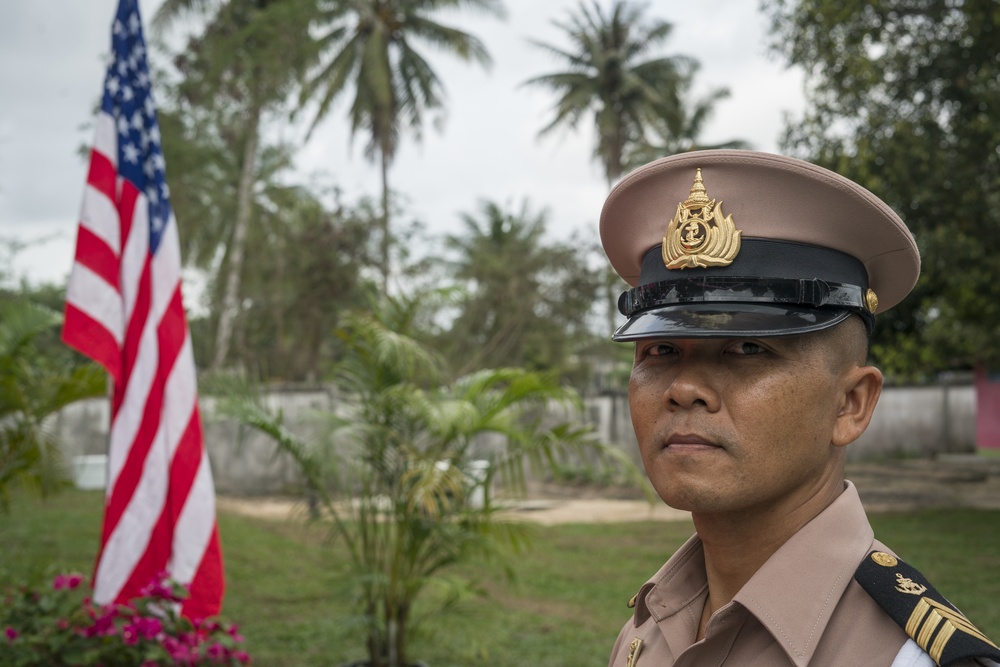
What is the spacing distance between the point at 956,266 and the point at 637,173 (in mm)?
8664

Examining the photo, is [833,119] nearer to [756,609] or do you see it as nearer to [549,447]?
[549,447]

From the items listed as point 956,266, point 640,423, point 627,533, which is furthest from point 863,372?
point 627,533

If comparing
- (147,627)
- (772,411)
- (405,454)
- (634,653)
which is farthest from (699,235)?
(405,454)

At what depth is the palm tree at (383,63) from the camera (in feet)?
67.1

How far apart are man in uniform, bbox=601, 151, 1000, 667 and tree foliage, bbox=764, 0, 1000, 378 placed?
26.9ft

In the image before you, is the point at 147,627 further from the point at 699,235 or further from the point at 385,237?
the point at 385,237

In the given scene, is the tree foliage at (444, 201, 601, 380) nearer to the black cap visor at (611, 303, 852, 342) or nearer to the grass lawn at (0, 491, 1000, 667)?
the grass lawn at (0, 491, 1000, 667)

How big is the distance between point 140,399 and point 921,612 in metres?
4.01

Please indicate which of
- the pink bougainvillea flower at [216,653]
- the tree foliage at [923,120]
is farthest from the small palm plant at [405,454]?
the tree foliage at [923,120]

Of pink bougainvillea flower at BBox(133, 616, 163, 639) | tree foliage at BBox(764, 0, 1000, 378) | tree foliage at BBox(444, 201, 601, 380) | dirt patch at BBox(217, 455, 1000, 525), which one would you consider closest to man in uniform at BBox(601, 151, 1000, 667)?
pink bougainvillea flower at BBox(133, 616, 163, 639)

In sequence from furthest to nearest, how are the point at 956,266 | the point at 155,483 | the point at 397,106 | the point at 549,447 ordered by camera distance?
1. the point at 397,106
2. the point at 956,266
3. the point at 549,447
4. the point at 155,483

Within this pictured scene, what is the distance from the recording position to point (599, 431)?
1189 cm

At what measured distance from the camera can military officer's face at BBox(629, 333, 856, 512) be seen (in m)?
1.17

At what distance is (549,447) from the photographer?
5.01 m
